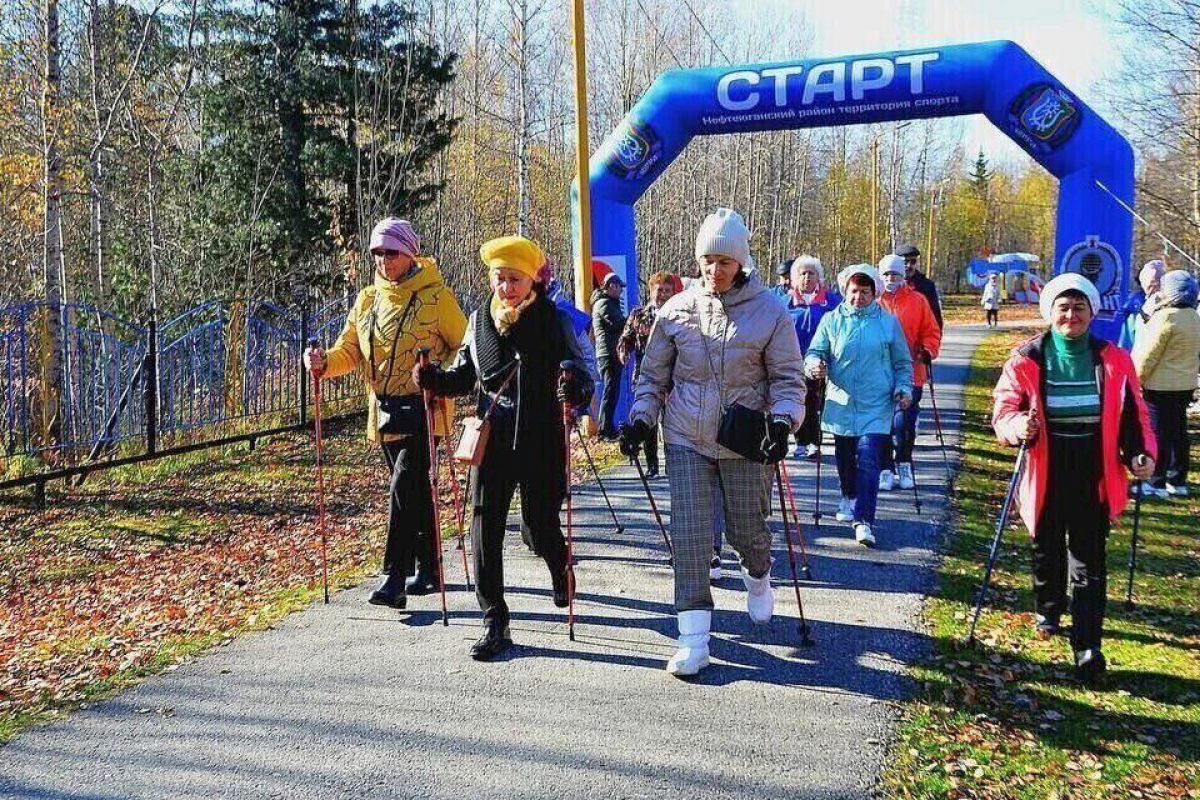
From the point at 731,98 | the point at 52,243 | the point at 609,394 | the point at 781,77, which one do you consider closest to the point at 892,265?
the point at 609,394

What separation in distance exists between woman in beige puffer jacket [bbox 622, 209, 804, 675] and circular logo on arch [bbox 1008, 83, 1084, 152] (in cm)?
772

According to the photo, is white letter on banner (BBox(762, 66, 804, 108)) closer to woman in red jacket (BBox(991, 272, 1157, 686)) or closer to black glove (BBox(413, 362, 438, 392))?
woman in red jacket (BBox(991, 272, 1157, 686))

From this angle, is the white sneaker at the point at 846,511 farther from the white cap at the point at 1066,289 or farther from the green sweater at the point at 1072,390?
the white cap at the point at 1066,289

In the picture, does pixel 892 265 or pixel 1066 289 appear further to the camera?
pixel 892 265

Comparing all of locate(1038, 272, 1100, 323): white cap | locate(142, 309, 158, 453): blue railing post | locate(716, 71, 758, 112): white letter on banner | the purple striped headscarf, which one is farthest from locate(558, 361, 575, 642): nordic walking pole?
locate(716, 71, 758, 112): white letter on banner

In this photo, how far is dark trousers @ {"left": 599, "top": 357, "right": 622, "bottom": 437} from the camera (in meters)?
9.36

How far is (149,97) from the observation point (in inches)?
790

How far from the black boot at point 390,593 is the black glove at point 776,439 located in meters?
2.39

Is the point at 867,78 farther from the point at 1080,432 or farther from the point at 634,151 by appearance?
the point at 1080,432

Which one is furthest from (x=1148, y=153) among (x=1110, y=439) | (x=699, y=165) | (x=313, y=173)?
(x=1110, y=439)

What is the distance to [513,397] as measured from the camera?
483 centimetres

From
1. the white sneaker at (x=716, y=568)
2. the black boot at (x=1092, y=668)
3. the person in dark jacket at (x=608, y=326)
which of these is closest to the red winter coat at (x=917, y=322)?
the person in dark jacket at (x=608, y=326)

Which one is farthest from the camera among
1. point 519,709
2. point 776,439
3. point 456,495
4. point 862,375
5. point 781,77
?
point 781,77

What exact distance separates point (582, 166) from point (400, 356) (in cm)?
621
